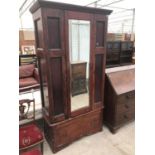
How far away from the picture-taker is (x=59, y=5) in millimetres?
1497

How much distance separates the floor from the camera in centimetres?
200

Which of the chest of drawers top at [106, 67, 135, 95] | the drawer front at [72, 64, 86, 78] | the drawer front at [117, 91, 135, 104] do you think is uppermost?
the drawer front at [72, 64, 86, 78]

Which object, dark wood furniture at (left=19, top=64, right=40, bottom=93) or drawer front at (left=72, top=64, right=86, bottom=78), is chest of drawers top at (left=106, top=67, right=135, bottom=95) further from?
dark wood furniture at (left=19, top=64, right=40, bottom=93)

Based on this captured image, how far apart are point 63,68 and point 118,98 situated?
1.02 m

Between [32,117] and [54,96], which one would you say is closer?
[54,96]

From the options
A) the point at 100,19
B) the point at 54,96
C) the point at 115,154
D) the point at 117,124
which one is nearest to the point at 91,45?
the point at 100,19

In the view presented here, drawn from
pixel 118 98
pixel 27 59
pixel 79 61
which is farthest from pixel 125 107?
pixel 27 59

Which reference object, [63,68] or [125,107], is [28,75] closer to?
[63,68]

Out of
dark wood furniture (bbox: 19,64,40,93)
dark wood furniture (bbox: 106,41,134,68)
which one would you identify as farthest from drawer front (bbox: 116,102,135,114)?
dark wood furniture (bbox: 19,64,40,93)

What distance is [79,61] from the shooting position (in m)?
1.93

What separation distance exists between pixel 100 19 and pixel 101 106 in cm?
127

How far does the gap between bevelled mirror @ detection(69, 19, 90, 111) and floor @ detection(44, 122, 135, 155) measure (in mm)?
572
